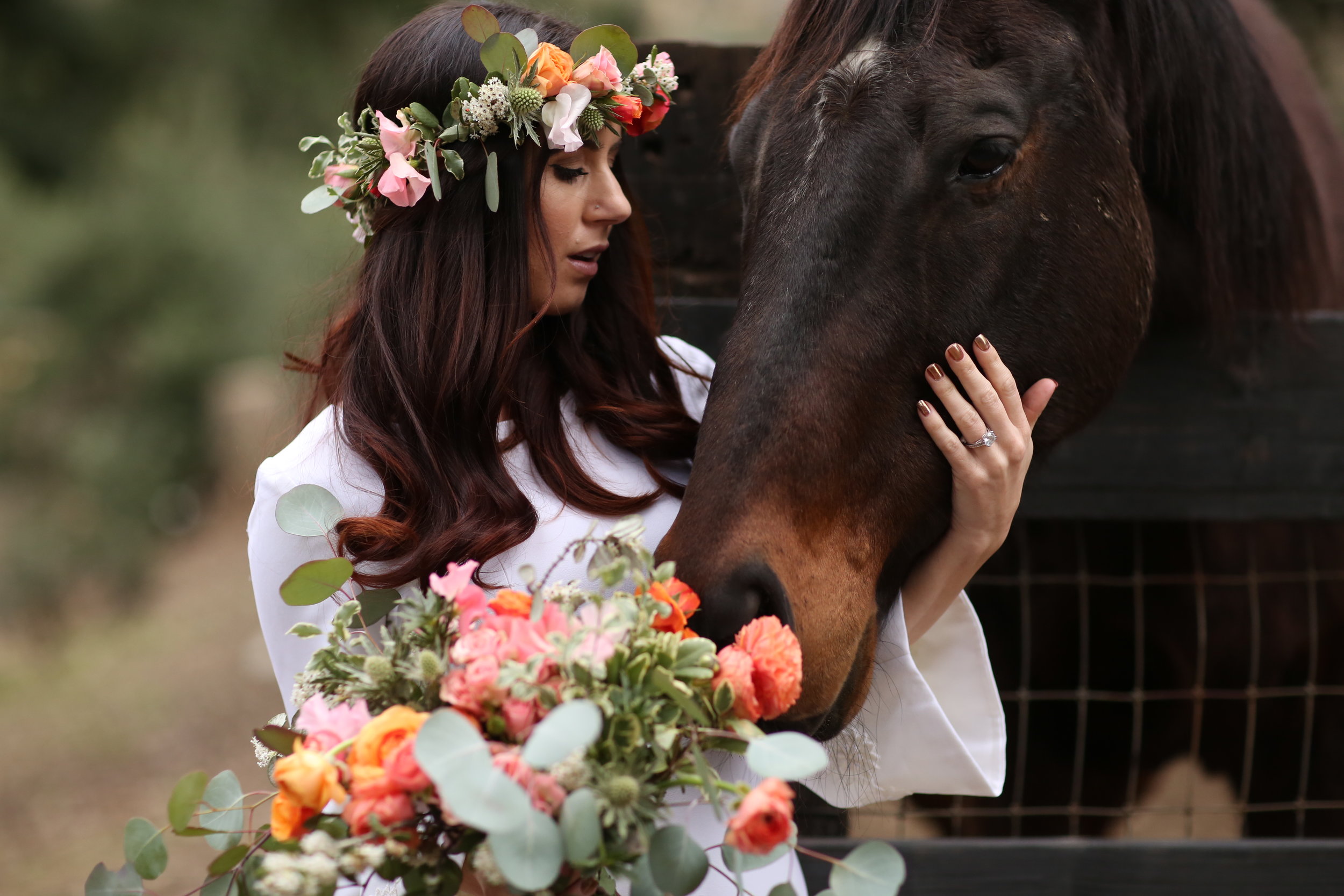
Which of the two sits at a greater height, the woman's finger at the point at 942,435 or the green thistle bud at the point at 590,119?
the green thistle bud at the point at 590,119

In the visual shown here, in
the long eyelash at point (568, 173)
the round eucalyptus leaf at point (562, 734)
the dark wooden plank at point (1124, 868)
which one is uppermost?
the long eyelash at point (568, 173)

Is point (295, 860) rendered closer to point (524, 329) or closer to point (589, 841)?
point (589, 841)

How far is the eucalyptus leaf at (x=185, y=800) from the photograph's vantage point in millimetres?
1045

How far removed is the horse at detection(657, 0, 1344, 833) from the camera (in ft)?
4.35

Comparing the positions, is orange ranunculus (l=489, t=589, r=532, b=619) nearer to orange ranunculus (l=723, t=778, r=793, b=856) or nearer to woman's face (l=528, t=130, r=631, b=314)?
orange ranunculus (l=723, t=778, r=793, b=856)

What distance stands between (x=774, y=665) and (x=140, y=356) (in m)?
10.2

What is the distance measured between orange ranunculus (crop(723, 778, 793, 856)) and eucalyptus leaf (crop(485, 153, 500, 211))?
101cm

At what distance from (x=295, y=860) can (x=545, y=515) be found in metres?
0.70

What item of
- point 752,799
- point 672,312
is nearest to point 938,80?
point 672,312

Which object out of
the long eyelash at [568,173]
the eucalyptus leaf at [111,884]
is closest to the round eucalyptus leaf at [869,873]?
the eucalyptus leaf at [111,884]

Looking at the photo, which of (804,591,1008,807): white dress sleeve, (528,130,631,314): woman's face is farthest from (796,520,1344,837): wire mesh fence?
(528,130,631,314): woman's face

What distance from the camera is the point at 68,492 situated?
8.53 meters

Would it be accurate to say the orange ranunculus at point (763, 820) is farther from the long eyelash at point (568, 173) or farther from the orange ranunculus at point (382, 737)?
the long eyelash at point (568, 173)

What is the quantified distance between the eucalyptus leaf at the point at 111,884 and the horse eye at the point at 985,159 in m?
1.32
